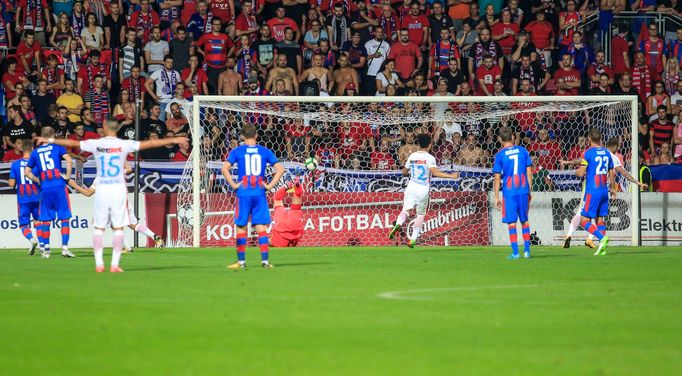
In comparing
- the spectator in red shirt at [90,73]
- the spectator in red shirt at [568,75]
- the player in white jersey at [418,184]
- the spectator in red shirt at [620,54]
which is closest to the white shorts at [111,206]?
the player in white jersey at [418,184]

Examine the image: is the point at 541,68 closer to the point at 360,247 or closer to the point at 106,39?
the point at 360,247

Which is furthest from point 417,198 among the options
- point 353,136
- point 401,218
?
point 353,136

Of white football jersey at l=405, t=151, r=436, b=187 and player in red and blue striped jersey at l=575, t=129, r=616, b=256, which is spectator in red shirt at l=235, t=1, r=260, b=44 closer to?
white football jersey at l=405, t=151, r=436, b=187

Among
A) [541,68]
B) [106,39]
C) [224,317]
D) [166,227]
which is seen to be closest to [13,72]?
[106,39]

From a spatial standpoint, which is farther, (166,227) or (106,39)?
(106,39)

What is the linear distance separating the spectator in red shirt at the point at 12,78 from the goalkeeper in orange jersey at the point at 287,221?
7.14 m

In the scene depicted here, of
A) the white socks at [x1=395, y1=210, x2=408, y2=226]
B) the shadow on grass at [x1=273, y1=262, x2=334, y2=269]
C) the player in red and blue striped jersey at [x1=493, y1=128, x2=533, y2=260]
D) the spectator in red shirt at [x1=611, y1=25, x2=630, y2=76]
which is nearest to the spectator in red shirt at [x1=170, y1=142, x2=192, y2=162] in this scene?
the white socks at [x1=395, y1=210, x2=408, y2=226]

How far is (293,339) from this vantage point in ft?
31.0

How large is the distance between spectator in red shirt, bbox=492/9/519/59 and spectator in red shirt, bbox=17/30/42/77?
1136 cm

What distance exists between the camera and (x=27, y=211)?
74.9 ft

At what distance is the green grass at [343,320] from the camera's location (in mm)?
8320

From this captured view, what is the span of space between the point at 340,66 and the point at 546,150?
5650 mm

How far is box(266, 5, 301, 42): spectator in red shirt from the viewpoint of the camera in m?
30.3

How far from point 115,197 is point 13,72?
44.9 ft
